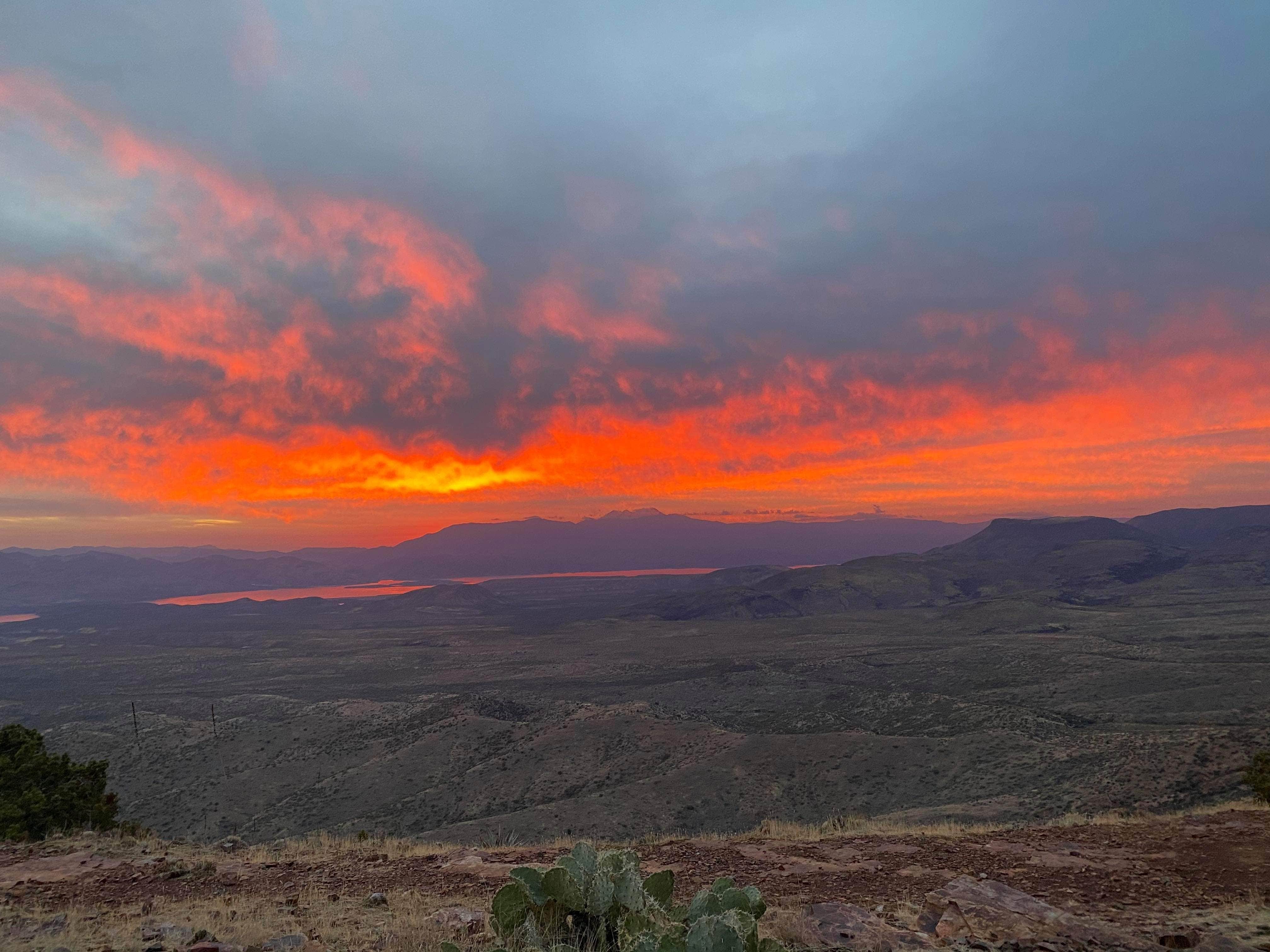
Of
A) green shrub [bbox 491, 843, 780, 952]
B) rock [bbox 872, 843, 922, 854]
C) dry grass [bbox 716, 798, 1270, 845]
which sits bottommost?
dry grass [bbox 716, 798, 1270, 845]

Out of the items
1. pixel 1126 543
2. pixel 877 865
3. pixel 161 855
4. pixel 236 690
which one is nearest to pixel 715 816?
pixel 877 865

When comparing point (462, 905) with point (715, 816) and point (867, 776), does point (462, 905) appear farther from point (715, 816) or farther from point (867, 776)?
point (867, 776)

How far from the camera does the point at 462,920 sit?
24.4 feet

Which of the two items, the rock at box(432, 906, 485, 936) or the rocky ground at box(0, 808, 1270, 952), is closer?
the rocky ground at box(0, 808, 1270, 952)

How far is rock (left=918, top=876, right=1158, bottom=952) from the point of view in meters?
6.52

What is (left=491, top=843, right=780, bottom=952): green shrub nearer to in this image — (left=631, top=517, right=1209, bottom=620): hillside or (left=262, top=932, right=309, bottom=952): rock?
(left=262, top=932, right=309, bottom=952): rock

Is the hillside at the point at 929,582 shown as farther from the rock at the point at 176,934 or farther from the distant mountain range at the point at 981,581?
the rock at the point at 176,934

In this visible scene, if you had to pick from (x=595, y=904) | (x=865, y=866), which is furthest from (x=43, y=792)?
(x=865, y=866)

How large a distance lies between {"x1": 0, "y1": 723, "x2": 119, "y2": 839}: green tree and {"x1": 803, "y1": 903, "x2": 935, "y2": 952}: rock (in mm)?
15911

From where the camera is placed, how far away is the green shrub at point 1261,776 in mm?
13797

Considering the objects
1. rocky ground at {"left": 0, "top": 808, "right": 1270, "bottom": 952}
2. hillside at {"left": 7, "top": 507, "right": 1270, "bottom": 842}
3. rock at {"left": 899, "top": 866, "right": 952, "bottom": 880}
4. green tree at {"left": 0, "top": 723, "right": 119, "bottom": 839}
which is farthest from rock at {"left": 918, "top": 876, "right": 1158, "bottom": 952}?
green tree at {"left": 0, "top": 723, "right": 119, "bottom": 839}

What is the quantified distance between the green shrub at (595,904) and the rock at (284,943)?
8.80 feet

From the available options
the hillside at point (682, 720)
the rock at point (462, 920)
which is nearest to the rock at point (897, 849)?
the rock at point (462, 920)

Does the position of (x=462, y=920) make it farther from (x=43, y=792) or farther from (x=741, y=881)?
(x=43, y=792)
